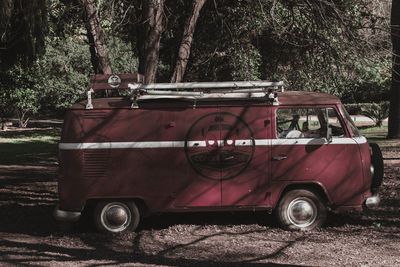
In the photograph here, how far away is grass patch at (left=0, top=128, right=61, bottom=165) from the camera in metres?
18.3

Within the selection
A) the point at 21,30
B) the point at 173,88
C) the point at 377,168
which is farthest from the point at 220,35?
the point at 377,168

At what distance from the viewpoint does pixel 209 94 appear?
7.38 m

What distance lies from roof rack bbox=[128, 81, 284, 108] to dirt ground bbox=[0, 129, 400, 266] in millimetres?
2018

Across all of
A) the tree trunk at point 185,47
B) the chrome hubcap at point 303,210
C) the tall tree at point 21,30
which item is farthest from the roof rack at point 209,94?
the tall tree at point 21,30

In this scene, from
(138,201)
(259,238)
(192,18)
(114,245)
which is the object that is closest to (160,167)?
(138,201)

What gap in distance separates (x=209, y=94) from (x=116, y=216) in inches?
91.4

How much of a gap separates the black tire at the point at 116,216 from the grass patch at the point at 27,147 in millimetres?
10654

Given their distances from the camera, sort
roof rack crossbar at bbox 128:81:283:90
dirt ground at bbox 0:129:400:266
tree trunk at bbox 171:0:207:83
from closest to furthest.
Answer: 1. dirt ground at bbox 0:129:400:266
2. roof rack crossbar at bbox 128:81:283:90
3. tree trunk at bbox 171:0:207:83

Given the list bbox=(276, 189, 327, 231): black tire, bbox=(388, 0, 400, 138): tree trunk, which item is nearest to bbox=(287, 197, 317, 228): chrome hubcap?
bbox=(276, 189, 327, 231): black tire

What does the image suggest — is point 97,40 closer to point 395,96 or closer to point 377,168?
point 377,168

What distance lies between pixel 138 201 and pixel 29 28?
4.39m

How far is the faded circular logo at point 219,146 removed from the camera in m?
7.26

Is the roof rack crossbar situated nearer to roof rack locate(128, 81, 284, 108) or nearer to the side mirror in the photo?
roof rack locate(128, 81, 284, 108)

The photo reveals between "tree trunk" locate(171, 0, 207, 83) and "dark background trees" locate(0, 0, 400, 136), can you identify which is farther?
"tree trunk" locate(171, 0, 207, 83)
